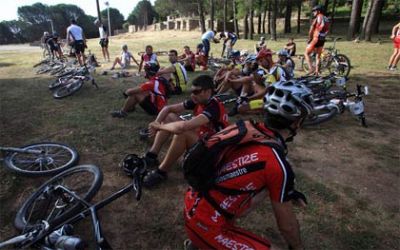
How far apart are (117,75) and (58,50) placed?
8.03m

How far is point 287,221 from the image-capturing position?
2.22 meters

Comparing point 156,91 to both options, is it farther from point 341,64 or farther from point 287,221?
point 341,64

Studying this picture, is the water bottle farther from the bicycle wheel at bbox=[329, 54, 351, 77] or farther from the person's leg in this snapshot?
the bicycle wheel at bbox=[329, 54, 351, 77]

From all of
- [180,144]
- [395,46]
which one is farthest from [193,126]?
[395,46]

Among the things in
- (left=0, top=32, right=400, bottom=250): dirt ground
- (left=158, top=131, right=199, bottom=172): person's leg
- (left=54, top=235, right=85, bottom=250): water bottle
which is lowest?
(left=0, top=32, right=400, bottom=250): dirt ground

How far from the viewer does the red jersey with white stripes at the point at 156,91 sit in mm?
6648

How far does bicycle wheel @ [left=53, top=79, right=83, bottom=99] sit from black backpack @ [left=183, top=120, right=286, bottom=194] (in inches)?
315

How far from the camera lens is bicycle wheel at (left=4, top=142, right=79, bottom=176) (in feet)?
14.9

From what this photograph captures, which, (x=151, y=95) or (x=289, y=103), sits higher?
(x=289, y=103)

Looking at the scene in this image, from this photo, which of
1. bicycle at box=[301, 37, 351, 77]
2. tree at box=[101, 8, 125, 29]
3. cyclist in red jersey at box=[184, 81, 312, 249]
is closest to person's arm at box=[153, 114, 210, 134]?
cyclist in red jersey at box=[184, 81, 312, 249]

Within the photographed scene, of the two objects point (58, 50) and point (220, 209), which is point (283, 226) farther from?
point (58, 50)

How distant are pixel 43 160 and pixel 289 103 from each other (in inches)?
154

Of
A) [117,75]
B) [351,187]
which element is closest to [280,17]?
[117,75]

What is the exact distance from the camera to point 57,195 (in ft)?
11.7
